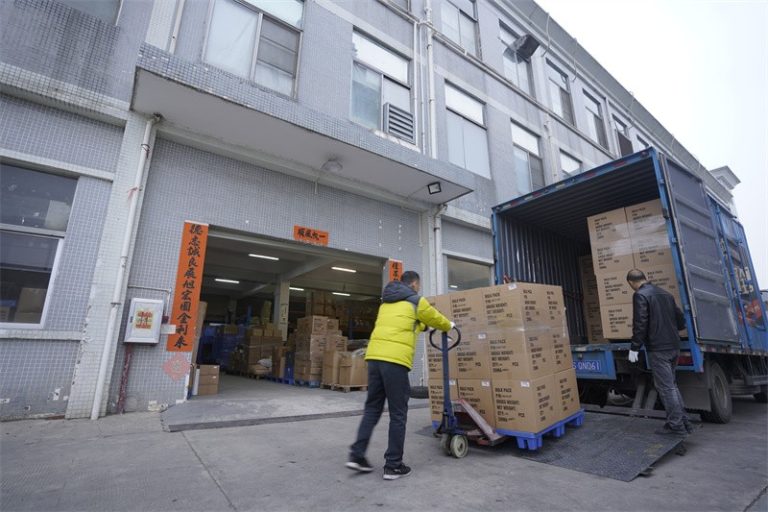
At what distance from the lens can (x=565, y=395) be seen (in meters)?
4.01

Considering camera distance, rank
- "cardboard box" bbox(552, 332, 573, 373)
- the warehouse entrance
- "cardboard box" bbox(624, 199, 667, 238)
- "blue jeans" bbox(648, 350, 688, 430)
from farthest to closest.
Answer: the warehouse entrance
"cardboard box" bbox(624, 199, 667, 238)
"cardboard box" bbox(552, 332, 573, 373)
"blue jeans" bbox(648, 350, 688, 430)

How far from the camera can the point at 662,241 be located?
5086 millimetres

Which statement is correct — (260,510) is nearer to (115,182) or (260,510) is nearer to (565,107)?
(115,182)

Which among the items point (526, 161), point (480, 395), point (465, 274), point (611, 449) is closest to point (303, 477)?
point (480, 395)

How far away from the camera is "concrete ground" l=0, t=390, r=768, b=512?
7.59 ft

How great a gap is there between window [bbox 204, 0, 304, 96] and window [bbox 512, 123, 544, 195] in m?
6.95

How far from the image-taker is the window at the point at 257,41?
646cm

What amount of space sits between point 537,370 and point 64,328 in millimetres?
5328

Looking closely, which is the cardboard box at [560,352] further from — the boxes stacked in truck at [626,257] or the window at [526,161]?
the window at [526,161]

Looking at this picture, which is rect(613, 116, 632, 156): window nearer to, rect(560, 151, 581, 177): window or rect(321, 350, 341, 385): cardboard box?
rect(560, 151, 581, 177): window

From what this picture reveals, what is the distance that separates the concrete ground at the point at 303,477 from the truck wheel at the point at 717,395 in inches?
30.8

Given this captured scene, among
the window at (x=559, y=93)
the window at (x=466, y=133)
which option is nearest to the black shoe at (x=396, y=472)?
the window at (x=466, y=133)

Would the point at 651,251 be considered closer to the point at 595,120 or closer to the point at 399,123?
the point at 399,123

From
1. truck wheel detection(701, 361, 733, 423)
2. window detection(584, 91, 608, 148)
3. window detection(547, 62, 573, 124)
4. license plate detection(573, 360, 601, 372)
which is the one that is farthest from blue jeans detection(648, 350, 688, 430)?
window detection(584, 91, 608, 148)
